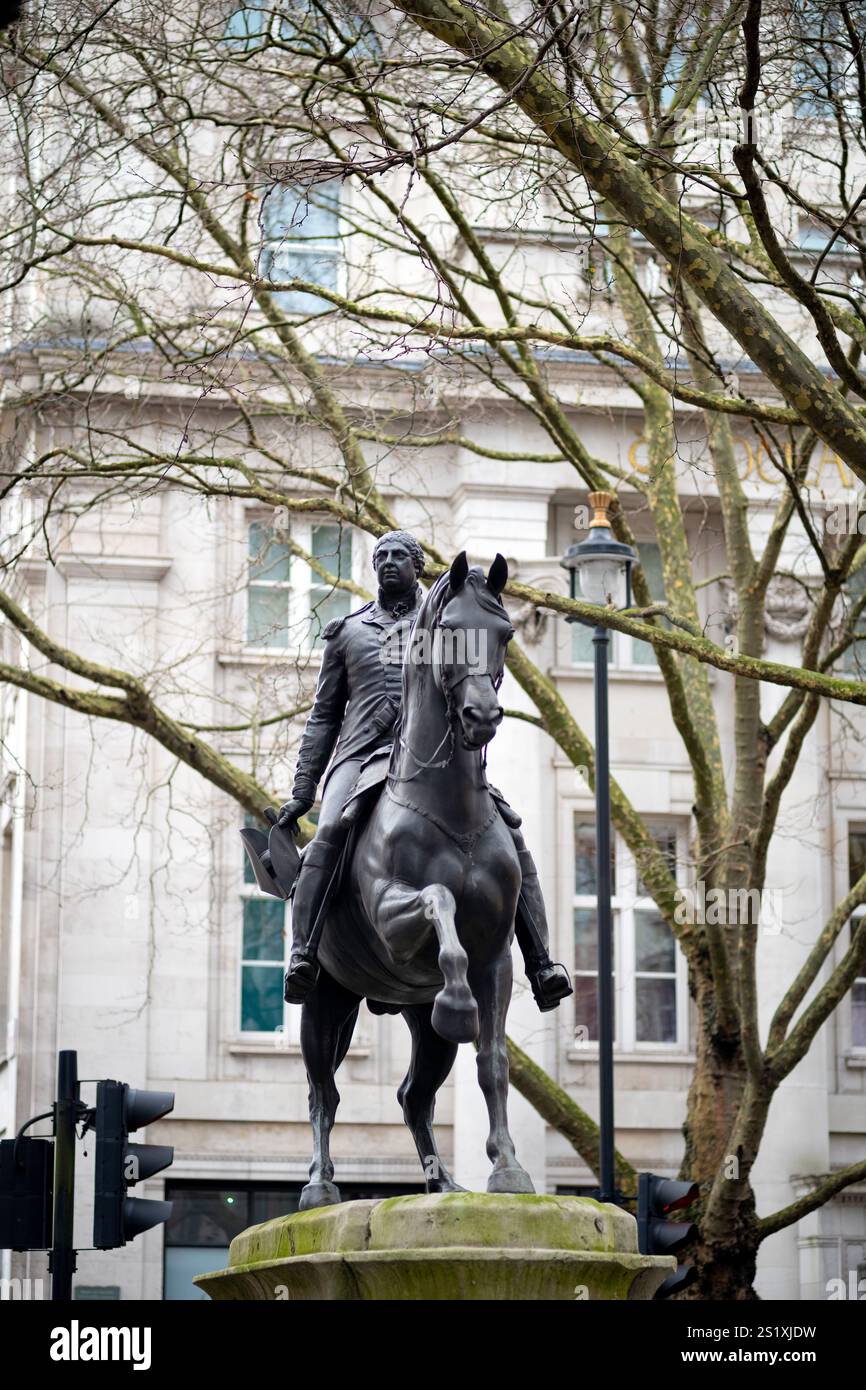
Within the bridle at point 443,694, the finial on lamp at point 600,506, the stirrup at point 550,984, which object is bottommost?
the stirrup at point 550,984

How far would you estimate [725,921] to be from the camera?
63.9 feet

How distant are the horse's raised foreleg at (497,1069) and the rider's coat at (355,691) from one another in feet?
4.61

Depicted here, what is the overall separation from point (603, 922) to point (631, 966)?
11025 millimetres

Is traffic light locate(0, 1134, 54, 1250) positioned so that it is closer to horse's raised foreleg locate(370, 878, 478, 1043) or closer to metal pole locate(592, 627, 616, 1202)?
horse's raised foreleg locate(370, 878, 478, 1043)

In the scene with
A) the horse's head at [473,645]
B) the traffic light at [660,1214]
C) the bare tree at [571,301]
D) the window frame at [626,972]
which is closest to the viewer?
the horse's head at [473,645]

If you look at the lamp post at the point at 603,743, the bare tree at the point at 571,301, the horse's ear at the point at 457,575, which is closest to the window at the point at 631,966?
the bare tree at the point at 571,301

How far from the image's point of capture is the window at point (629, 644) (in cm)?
2933

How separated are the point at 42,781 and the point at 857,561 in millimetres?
12111

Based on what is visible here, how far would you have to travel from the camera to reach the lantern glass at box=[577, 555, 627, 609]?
18156mm

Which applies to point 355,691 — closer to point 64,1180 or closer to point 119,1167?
point 119,1167

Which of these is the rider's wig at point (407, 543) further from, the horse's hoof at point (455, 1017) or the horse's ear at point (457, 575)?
the horse's hoof at point (455, 1017)

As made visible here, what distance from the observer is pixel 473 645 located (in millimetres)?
9156
